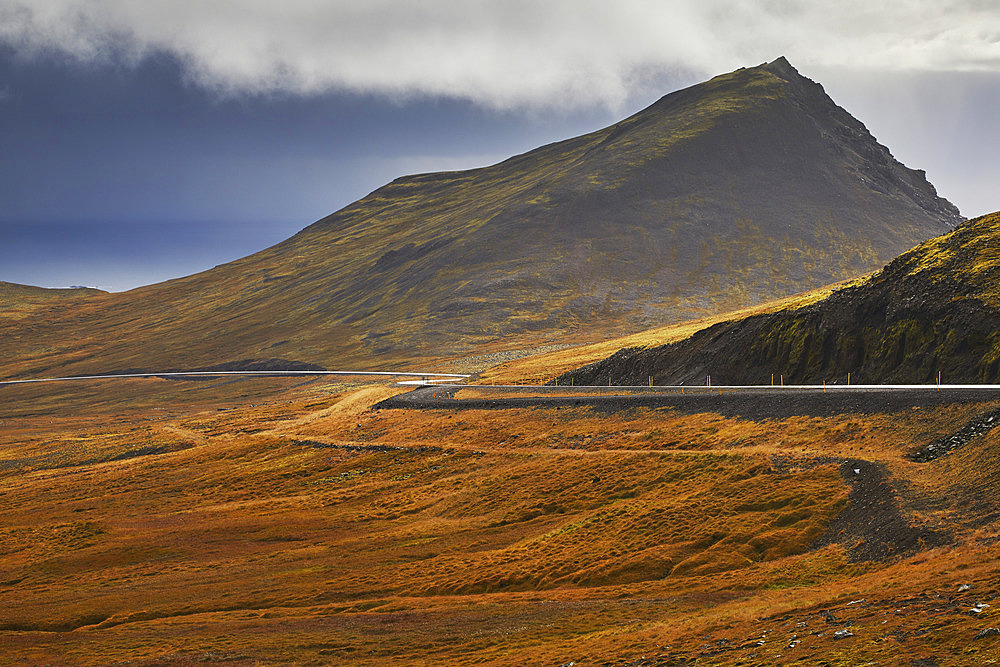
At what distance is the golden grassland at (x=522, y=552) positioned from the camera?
22.3 meters

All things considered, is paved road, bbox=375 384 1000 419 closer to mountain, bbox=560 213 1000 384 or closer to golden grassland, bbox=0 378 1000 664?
golden grassland, bbox=0 378 1000 664

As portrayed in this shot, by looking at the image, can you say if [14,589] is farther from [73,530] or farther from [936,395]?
[936,395]

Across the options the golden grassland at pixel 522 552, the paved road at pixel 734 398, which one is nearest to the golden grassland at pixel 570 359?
the paved road at pixel 734 398

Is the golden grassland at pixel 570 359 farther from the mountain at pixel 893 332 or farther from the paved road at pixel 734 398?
the mountain at pixel 893 332

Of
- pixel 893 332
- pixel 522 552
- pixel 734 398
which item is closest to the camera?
pixel 522 552

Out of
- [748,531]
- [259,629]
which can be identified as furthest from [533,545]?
[259,629]

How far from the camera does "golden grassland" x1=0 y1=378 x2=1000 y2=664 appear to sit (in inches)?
877

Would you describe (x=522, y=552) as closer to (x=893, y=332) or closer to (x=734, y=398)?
(x=734, y=398)

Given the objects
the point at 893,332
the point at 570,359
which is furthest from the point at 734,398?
the point at 570,359

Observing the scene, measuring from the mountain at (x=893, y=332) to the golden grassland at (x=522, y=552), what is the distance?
9.91 m

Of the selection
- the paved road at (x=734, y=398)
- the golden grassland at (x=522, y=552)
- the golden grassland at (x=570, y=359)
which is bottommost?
the golden grassland at (x=522, y=552)

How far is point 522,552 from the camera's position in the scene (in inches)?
1396

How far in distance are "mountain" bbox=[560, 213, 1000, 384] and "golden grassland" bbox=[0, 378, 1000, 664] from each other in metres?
9.91

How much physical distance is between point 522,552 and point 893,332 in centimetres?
2897
